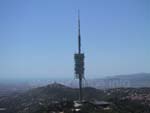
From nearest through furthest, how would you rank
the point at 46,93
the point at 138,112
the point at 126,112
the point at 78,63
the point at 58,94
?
the point at 126,112
the point at 138,112
the point at 78,63
the point at 58,94
the point at 46,93

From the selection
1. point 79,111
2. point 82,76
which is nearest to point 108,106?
point 79,111

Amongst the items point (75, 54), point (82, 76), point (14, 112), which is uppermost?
point (75, 54)

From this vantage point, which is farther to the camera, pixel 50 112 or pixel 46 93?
pixel 46 93

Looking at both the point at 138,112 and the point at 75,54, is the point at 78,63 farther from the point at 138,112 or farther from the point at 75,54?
the point at 138,112

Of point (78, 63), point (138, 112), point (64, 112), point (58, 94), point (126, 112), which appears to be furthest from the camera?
point (58, 94)

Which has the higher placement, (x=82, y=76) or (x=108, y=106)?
(x=82, y=76)

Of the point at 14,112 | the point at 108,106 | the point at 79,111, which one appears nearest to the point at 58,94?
the point at 14,112

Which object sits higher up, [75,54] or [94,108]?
[75,54]

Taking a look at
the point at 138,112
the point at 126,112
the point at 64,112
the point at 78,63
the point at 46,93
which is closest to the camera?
the point at 64,112

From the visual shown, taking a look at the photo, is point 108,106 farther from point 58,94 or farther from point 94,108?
point 58,94
